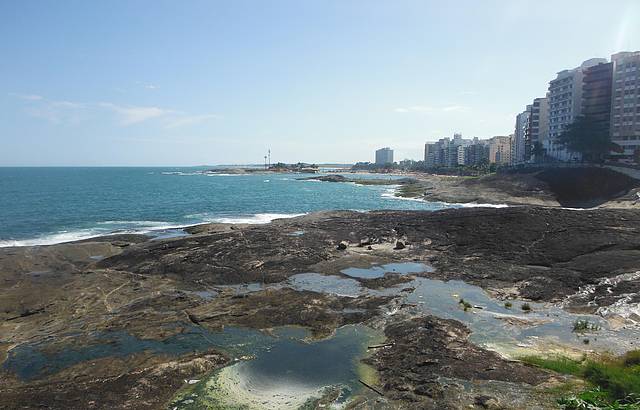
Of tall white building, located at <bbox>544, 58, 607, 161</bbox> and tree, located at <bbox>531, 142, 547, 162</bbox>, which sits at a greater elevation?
tall white building, located at <bbox>544, 58, 607, 161</bbox>

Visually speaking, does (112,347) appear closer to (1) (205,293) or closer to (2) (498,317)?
(1) (205,293)

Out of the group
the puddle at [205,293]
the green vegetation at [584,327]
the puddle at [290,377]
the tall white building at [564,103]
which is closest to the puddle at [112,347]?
the puddle at [290,377]

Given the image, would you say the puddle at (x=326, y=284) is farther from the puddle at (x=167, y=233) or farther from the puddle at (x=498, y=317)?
the puddle at (x=167, y=233)

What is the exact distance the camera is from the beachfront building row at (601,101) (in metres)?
108

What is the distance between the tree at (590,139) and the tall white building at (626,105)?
4.05 meters

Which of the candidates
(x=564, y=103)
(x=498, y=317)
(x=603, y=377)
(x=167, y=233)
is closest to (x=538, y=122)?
(x=564, y=103)

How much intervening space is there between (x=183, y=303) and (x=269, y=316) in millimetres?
6193

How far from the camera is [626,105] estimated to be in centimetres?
10981

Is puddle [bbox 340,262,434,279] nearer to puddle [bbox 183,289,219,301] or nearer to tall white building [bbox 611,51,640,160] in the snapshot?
puddle [bbox 183,289,219,301]

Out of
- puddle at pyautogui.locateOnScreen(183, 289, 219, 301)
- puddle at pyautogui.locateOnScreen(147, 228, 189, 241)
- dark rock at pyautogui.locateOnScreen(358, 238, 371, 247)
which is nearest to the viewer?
puddle at pyautogui.locateOnScreen(183, 289, 219, 301)

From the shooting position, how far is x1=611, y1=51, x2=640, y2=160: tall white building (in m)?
107

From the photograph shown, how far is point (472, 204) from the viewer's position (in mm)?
83688

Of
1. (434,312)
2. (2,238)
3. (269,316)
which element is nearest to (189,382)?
(269,316)

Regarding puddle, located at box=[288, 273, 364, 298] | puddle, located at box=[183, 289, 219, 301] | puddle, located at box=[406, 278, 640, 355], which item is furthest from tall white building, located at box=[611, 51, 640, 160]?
puddle, located at box=[183, 289, 219, 301]
